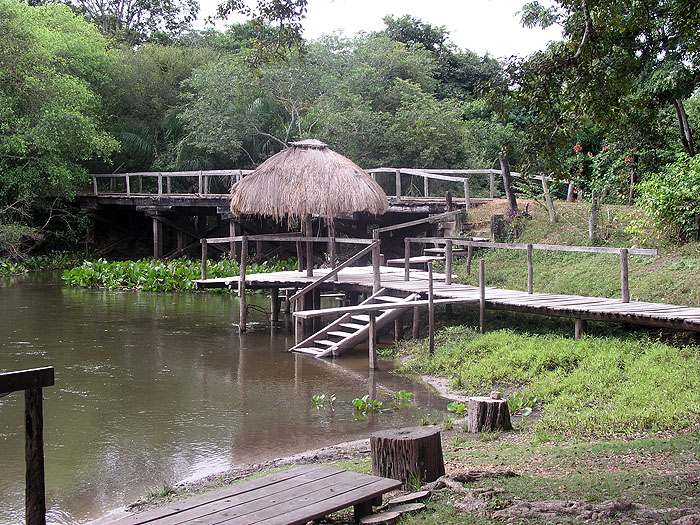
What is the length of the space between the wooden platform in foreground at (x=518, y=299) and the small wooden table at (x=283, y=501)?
6.14 meters

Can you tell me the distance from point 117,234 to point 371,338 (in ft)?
66.8

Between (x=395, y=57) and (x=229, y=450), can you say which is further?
(x=395, y=57)

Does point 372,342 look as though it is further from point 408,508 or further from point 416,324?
point 408,508

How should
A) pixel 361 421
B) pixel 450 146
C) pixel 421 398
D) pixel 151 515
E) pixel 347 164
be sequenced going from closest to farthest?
pixel 151 515 → pixel 361 421 → pixel 421 398 → pixel 347 164 → pixel 450 146

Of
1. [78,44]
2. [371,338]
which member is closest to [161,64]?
[78,44]

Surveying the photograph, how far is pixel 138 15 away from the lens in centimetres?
3834

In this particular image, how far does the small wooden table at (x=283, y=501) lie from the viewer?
4.03 metres

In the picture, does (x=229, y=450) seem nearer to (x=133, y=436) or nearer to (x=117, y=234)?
(x=133, y=436)

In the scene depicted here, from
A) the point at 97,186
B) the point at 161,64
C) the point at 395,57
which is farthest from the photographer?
the point at 161,64

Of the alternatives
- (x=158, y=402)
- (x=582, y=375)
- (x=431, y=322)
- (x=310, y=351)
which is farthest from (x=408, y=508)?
(x=310, y=351)

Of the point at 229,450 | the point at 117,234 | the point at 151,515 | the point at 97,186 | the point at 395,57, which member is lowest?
the point at 229,450

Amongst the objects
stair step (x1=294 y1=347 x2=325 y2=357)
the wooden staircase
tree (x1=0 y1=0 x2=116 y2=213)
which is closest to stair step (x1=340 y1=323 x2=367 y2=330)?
the wooden staircase

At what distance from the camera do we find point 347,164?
54.0ft

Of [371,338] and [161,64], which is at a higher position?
[161,64]
